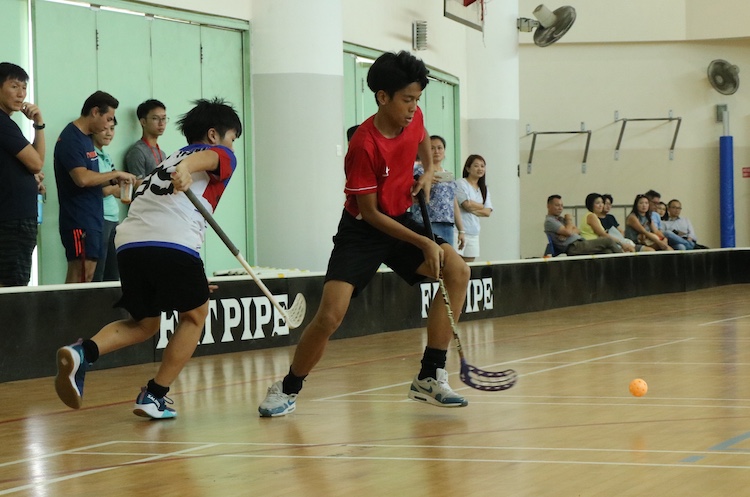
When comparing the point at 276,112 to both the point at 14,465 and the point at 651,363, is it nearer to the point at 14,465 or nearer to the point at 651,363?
the point at 651,363

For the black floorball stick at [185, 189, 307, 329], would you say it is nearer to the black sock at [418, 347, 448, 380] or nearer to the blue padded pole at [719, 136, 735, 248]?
the black sock at [418, 347, 448, 380]

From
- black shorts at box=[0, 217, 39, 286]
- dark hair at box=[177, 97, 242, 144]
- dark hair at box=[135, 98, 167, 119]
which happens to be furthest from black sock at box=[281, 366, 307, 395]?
dark hair at box=[135, 98, 167, 119]

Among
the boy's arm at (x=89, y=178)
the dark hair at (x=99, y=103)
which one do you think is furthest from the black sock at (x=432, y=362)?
the dark hair at (x=99, y=103)

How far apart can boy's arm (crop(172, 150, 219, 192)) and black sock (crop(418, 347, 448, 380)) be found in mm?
1144

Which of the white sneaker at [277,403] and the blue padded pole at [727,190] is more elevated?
the blue padded pole at [727,190]

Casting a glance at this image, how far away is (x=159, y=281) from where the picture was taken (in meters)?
4.86

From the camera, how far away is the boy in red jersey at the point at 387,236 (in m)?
4.80

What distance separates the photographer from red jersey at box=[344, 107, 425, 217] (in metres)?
4.81

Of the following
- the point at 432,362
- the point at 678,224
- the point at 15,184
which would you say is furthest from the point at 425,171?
the point at 678,224

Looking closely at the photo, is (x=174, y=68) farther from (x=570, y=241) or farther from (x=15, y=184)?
(x=570, y=241)

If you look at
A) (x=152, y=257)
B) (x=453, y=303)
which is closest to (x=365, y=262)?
(x=453, y=303)

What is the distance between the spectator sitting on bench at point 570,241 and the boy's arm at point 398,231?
960 centimetres

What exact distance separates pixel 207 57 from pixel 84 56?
57.9 inches

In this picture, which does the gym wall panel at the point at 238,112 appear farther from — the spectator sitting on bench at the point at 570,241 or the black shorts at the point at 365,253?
the black shorts at the point at 365,253
